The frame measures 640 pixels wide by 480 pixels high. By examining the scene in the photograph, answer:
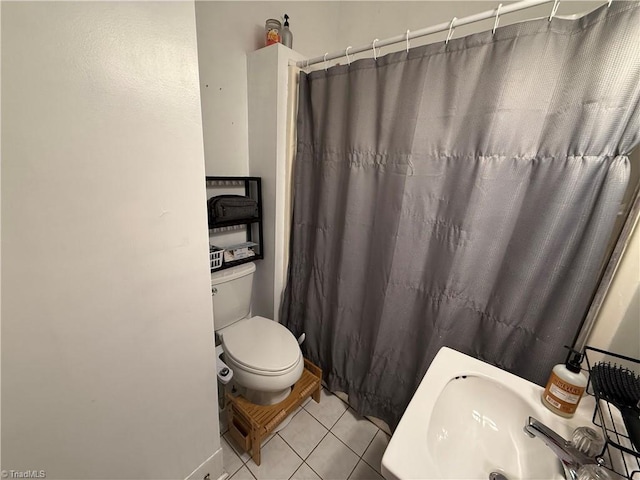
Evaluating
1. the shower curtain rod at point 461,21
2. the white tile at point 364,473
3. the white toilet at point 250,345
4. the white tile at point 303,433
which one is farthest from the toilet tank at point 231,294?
the shower curtain rod at point 461,21

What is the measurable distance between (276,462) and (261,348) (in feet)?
1.80

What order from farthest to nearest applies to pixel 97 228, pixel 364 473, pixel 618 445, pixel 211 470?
pixel 364 473 < pixel 211 470 < pixel 97 228 < pixel 618 445

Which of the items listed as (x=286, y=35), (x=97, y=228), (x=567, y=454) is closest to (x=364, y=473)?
(x=567, y=454)

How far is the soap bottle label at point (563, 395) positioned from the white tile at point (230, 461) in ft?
4.28

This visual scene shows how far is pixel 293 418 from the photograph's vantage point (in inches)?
54.5

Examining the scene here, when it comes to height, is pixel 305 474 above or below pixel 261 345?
below

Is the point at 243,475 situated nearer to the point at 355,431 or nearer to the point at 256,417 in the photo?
the point at 256,417

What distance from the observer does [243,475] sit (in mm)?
1119

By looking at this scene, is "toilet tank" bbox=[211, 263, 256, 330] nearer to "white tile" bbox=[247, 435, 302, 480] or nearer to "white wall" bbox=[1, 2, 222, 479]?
"white wall" bbox=[1, 2, 222, 479]

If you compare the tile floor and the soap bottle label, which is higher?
the soap bottle label

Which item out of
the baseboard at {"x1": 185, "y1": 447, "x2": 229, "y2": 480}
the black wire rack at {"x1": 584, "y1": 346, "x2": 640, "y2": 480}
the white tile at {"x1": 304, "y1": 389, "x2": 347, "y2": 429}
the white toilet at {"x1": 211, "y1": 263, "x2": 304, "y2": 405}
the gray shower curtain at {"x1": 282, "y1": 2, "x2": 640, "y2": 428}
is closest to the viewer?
the black wire rack at {"x1": 584, "y1": 346, "x2": 640, "y2": 480}

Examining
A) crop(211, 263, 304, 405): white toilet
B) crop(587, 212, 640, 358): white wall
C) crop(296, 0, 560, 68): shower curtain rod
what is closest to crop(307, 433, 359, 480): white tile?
crop(211, 263, 304, 405): white toilet

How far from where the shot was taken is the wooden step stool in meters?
1.14

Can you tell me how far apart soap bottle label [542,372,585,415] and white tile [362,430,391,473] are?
94 centimetres
